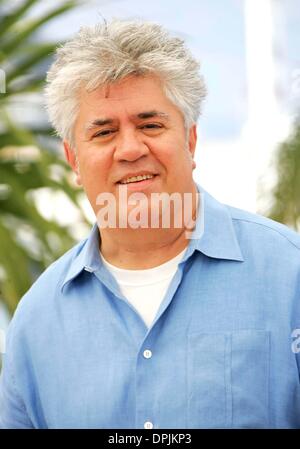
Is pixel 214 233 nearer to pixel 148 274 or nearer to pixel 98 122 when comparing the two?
pixel 148 274

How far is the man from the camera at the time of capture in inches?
49.9

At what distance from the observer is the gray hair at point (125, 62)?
1309 mm

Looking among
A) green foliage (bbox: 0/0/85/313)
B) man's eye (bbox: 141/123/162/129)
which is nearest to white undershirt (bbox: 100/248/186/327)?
man's eye (bbox: 141/123/162/129)

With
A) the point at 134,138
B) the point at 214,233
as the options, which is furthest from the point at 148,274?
the point at 134,138

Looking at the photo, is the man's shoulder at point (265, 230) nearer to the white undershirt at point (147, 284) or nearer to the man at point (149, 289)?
the man at point (149, 289)

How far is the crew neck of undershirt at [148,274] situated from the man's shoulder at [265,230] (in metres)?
0.11

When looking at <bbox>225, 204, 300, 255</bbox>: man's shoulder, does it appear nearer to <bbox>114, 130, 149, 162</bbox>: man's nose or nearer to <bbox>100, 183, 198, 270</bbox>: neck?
<bbox>100, 183, 198, 270</bbox>: neck

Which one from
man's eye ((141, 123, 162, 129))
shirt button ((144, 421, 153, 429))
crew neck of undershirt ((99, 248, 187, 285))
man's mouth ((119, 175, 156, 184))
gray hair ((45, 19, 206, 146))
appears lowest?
shirt button ((144, 421, 153, 429))

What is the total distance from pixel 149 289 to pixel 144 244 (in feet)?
0.24

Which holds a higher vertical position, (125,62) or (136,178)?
(125,62)

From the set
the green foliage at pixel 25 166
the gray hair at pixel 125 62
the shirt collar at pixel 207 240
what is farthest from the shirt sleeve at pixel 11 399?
the green foliage at pixel 25 166

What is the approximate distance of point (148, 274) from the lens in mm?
1397
